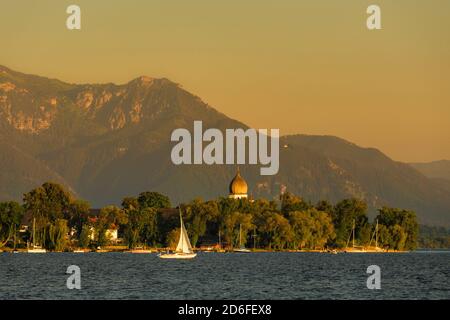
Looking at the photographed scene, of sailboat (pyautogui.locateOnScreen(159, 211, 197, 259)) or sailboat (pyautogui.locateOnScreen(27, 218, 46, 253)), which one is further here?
sailboat (pyautogui.locateOnScreen(27, 218, 46, 253))

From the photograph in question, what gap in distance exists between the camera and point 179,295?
83.6 m

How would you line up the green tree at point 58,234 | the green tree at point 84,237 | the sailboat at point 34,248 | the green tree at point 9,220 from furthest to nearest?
1. the green tree at point 84,237
2. the green tree at point 9,220
3. the green tree at point 58,234
4. the sailboat at point 34,248

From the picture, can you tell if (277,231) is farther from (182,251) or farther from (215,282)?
(215,282)

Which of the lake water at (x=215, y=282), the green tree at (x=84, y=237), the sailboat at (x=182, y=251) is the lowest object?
the lake water at (x=215, y=282)

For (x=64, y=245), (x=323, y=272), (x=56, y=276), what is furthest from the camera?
(x=64, y=245)

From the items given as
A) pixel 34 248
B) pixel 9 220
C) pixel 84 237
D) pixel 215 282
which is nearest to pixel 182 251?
pixel 34 248

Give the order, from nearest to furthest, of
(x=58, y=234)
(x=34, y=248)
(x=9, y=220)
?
(x=34, y=248) → (x=58, y=234) → (x=9, y=220)

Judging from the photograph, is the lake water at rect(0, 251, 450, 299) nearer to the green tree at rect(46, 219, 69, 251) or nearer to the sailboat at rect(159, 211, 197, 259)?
the sailboat at rect(159, 211, 197, 259)

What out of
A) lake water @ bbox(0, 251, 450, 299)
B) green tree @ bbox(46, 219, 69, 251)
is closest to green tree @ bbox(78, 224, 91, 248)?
green tree @ bbox(46, 219, 69, 251)

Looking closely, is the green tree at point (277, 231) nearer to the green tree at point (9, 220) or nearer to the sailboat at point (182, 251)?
the sailboat at point (182, 251)

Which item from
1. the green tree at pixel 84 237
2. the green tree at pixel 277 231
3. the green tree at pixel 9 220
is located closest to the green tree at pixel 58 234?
the green tree at pixel 84 237
